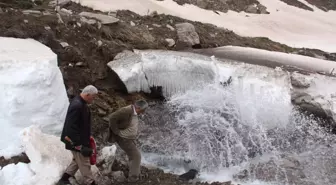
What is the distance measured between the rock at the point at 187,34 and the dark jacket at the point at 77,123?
7.93 meters

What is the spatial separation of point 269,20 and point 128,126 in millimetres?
16445

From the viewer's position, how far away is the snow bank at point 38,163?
19.4 ft

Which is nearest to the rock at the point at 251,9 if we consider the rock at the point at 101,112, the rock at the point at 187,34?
the rock at the point at 187,34

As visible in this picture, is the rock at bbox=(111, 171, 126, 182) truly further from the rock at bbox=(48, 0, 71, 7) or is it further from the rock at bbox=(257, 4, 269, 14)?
the rock at bbox=(257, 4, 269, 14)

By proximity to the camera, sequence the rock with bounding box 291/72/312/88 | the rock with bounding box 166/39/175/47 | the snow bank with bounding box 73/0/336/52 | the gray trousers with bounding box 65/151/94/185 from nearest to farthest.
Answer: the gray trousers with bounding box 65/151/94/185 → the rock with bounding box 291/72/312/88 → the rock with bounding box 166/39/175/47 → the snow bank with bounding box 73/0/336/52

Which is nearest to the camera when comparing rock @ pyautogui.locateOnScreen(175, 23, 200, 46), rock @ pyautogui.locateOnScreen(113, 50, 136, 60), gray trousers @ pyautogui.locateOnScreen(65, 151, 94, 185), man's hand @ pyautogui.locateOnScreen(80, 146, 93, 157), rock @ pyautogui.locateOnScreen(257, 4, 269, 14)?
man's hand @ pyautogui.locateOnScreen(80, 146, 93, 157)

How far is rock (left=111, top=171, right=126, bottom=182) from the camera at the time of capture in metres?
6.79

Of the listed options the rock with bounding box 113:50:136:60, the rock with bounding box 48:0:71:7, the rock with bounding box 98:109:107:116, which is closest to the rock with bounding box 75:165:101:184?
the rock with bounding box 98:109:107:116

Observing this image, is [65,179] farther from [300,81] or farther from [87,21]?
[300,81]

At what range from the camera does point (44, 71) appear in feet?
23.8

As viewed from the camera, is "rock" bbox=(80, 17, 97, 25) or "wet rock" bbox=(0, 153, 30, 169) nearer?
"wet rock" bbox=(0, 153, 30, 169)

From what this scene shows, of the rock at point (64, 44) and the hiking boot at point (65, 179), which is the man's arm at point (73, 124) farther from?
the rock at point (64, 44)

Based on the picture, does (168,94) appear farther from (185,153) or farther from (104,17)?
(104,17)

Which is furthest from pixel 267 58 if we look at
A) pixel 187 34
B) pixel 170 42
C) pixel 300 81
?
pixel 170 42
